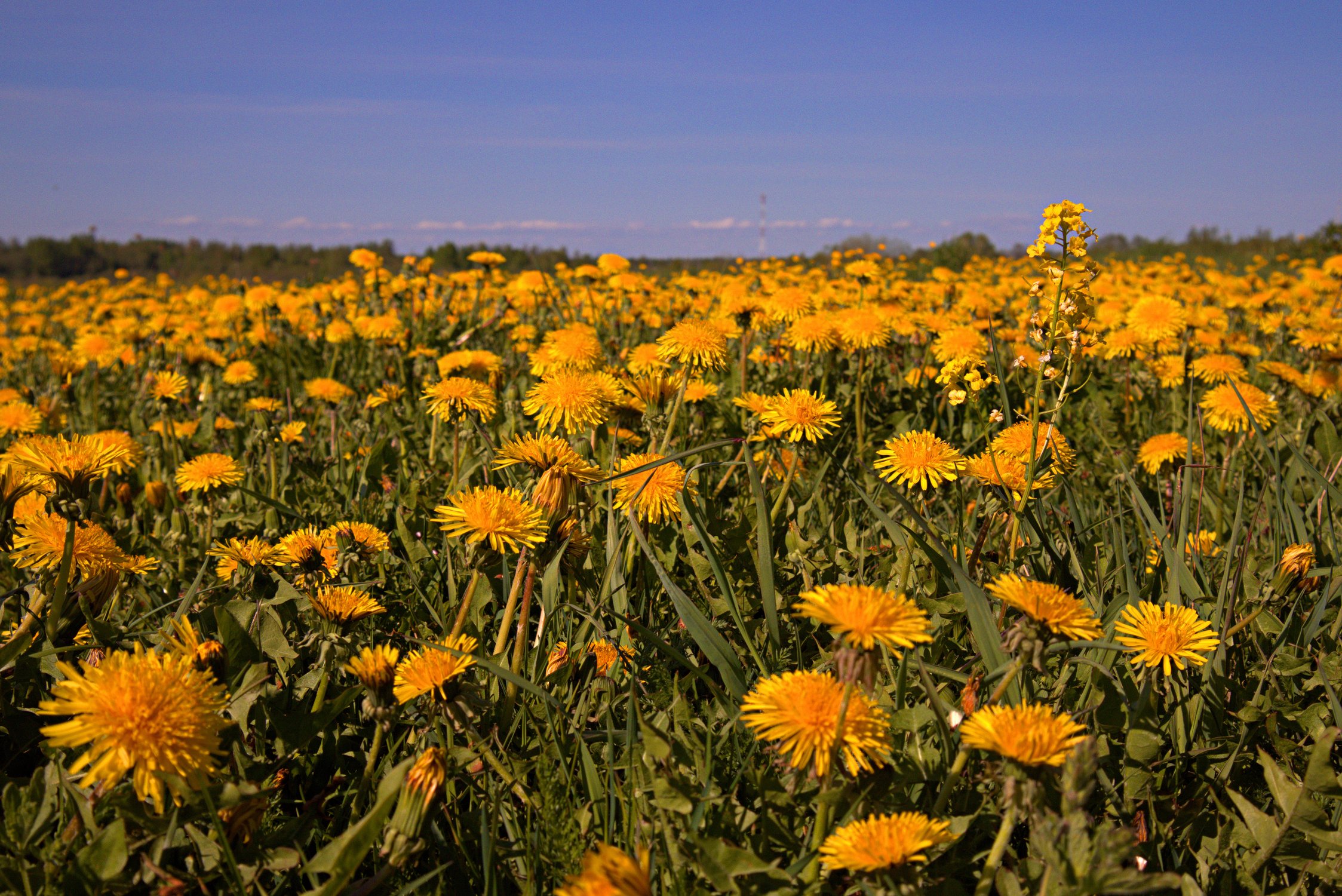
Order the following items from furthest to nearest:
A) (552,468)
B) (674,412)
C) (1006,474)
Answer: (674,412)
(1006,474)
(552,468)

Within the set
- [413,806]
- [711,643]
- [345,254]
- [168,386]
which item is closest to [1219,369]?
[711,643]

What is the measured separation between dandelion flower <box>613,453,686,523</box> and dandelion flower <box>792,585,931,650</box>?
837mm

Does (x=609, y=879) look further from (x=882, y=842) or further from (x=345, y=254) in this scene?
(x=345, y=254)

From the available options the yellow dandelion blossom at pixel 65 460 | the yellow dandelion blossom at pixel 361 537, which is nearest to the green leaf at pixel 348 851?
the yellow dandelion blossom at pixel 361 537

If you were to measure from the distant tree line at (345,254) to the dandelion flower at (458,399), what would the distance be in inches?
384

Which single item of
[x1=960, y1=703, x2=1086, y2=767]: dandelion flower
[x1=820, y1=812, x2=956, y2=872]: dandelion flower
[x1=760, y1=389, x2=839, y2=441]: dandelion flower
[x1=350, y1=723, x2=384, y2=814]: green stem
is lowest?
[x1=350, y1=723, x2=384, y2=814]: green stem

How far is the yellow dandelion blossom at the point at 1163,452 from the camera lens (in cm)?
279

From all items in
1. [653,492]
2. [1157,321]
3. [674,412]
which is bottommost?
[653,492]

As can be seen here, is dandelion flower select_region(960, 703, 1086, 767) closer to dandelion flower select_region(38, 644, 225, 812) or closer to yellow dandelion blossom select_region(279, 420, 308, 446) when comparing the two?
dandelion flower select_region(38, 644, 225, 812)

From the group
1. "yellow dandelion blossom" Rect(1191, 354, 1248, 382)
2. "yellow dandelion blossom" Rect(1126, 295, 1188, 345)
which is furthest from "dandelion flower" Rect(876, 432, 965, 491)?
"yellow dandelion blossom" Rect(1126, 295, 1188, 345)

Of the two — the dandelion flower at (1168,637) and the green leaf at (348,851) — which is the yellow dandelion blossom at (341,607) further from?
the dandelion flower at (1168,637)

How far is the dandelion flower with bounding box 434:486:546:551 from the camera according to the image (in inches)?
56.1

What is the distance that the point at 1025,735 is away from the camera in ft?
3.32

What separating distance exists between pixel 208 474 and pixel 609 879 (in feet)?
6.39
